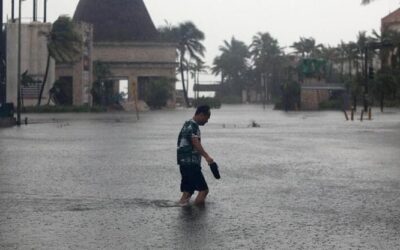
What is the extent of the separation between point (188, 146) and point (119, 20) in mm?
77589

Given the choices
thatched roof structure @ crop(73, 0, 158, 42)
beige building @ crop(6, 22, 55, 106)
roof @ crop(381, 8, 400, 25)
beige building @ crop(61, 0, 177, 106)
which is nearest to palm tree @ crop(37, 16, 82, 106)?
beige building @ crop(6, 22, 55, 106)

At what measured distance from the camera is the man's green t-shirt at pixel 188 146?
10258 millimetres

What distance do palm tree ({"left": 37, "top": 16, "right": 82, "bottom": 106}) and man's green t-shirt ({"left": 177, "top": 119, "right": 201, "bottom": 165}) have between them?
185 ft

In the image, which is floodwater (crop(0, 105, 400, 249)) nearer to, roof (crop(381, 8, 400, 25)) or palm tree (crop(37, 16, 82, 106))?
palm tree (crop(37, 16, 82, 106))

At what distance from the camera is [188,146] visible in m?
10.3

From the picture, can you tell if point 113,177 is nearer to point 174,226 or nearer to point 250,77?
point 174,226

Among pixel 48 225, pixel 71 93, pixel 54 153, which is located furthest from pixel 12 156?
pixel 71 93

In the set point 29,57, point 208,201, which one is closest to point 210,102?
point 29,57

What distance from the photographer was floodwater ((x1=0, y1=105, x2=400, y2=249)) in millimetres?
7730

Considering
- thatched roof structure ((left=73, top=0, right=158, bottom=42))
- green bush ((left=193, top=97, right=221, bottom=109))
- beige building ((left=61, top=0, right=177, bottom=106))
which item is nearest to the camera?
beige building ((left=61, top=0, right=177, bottom=106))

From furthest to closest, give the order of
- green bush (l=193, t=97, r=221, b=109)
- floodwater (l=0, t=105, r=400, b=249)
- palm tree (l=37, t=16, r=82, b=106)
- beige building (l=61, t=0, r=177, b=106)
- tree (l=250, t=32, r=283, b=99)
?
tree (l=250, t=32, r=283, b=99) < green bush (l=193, t=97, r=221, b=109) < beige building (l=61, t=0, r=177, b=106) < palm tree (l=37, t=16, r=82, b=106) < floodwater (l=0, t=105, r=400, b=249)

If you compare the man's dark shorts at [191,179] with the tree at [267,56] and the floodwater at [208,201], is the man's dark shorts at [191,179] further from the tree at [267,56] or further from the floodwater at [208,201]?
the tree at [267,56]

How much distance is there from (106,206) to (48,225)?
1.63 meters

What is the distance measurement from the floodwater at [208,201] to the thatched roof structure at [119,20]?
66.7 m
